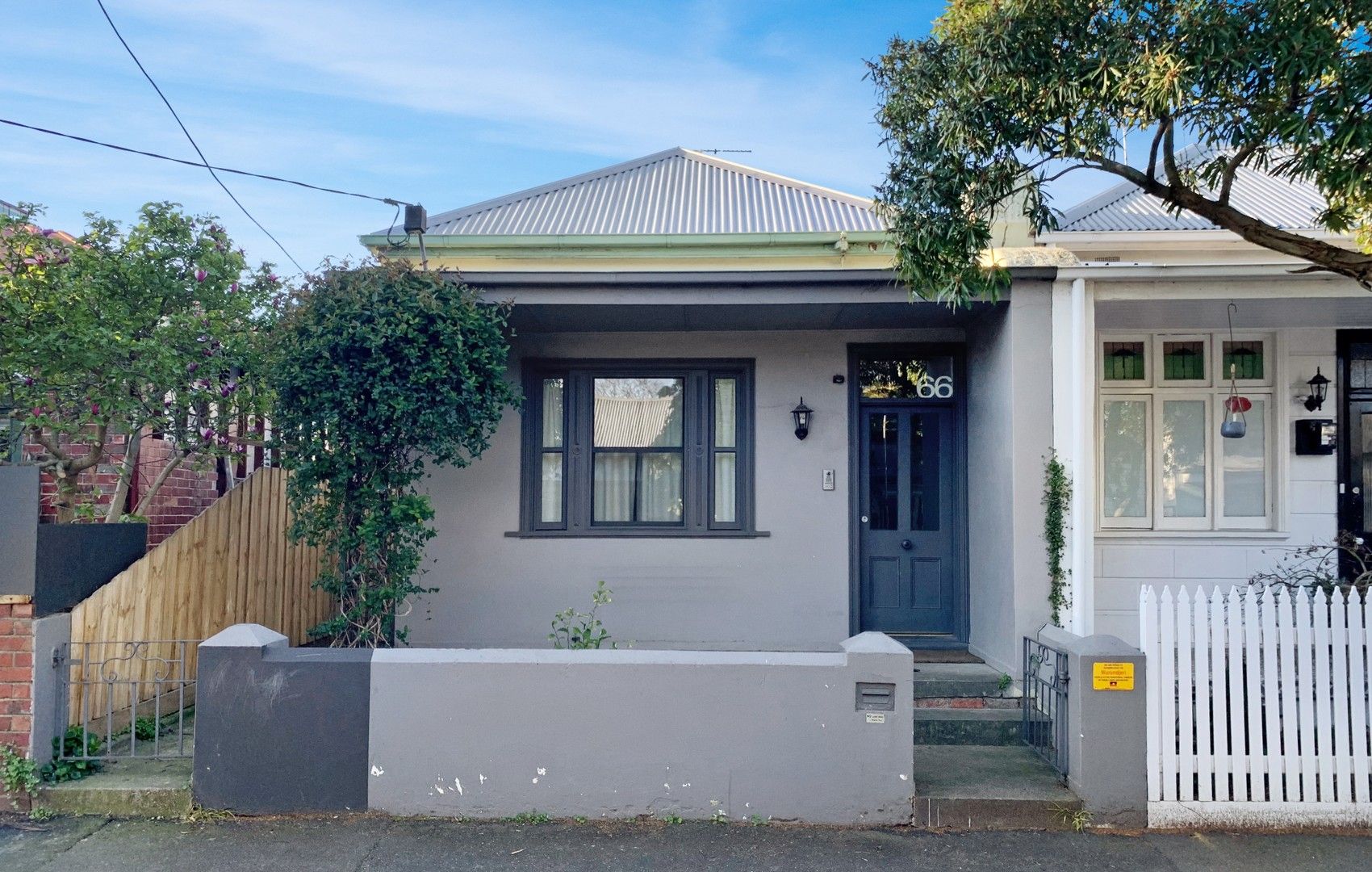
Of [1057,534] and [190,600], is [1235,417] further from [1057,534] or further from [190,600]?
[190,600]

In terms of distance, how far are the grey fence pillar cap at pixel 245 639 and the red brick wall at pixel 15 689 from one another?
88cm

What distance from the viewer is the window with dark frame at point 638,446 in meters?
7.85

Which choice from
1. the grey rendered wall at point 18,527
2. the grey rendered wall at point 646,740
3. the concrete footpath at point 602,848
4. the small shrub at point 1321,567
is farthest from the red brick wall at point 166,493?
the small shrub at point 1321,567

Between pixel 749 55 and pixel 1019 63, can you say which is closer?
pixel 1019 63

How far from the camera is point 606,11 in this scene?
8711mm

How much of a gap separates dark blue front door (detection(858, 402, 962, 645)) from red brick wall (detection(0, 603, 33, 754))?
Answer: 18.8 feet

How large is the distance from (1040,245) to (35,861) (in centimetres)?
695

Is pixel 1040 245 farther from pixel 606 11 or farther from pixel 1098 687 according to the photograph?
pixel 606 11

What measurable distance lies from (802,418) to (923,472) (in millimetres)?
1174

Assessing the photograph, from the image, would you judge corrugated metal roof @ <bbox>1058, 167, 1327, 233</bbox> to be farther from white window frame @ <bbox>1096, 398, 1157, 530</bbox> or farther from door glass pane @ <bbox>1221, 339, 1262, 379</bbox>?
white window frame @ <bbox>1096, 398, 1157, 530</bbox>

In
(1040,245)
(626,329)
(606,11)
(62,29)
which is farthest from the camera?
(606,11)

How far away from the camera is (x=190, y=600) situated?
6.48 m

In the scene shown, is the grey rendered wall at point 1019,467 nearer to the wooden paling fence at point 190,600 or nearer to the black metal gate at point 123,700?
the black metal gate at point 123,700

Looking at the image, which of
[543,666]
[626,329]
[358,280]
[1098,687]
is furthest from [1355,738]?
[358,280]
